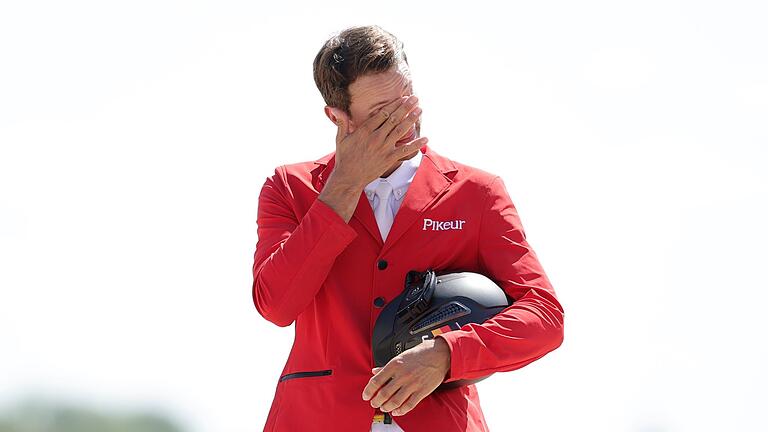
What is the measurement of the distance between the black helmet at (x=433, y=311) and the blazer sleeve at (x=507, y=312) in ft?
0.26

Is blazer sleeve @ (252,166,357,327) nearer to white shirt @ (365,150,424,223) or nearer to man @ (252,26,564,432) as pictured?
man @ (252,26,564,432)

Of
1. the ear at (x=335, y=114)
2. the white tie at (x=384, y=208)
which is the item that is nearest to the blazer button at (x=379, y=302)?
the white tie at (x=384, y=208)

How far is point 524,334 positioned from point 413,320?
50 cm

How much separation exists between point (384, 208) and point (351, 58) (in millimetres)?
742

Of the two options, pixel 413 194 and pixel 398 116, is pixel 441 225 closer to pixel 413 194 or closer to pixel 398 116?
pixel 413 194

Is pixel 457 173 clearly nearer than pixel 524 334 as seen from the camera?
No

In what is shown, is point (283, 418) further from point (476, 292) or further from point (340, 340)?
point (476, 292)

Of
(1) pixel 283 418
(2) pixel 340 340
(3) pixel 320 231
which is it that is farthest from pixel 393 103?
(1) pixel 283 418

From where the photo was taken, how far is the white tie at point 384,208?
22.6 feet

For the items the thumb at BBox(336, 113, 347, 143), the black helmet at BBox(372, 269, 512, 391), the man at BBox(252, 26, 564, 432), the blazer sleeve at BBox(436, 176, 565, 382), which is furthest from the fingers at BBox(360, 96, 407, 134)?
the black helmet at BBox(372, 269, 512, 391)

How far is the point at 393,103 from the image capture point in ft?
22.0

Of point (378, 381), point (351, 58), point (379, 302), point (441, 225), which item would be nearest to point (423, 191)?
point (441, 225)

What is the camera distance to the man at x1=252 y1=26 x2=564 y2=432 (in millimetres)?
6445

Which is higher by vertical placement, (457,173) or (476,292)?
(457,173)
